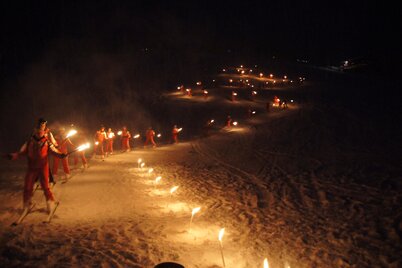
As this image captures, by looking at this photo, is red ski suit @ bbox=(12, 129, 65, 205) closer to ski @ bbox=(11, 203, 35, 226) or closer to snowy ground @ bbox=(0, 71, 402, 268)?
ski @ bbox=(11, 203, 35, 226)

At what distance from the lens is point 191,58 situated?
67.8 meters

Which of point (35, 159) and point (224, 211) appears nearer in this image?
point (35, 159)

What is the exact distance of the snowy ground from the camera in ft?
23.8

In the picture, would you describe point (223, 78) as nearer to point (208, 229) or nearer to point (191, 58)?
point (191, 58)

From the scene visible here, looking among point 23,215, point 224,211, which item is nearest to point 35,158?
point 23,215

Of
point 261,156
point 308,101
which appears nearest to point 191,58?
point 308,101

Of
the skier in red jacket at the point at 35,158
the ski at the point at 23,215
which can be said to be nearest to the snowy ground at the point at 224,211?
the ski at the point at 23,215

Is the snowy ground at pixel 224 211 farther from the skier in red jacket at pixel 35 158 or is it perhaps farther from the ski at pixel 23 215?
the skier in red jacket at pixel 35 158

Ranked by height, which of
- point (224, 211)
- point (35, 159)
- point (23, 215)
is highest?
point (35, 159)

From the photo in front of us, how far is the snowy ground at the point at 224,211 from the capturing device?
23.8 ft

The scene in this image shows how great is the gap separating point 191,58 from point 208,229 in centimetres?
6146

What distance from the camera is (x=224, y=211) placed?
33.7ft

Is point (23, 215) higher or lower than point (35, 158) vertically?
lower

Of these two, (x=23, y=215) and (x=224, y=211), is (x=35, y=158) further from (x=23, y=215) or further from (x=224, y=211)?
(x=224, y=211)
